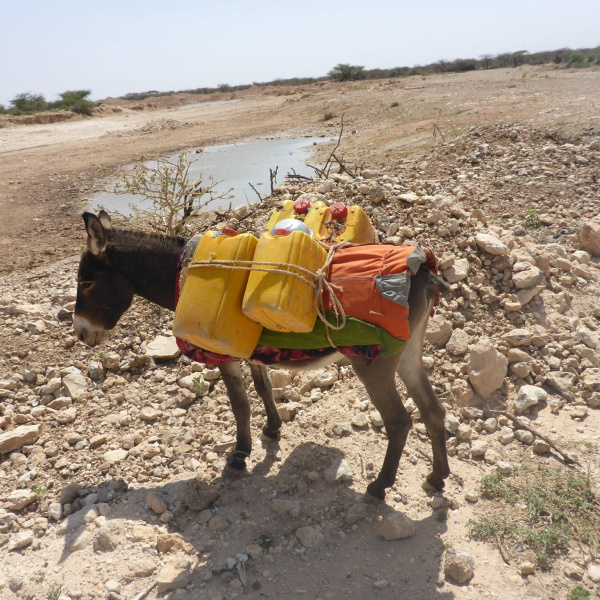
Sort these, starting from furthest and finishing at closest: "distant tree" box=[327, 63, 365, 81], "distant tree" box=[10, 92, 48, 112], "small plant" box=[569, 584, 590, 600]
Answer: "distant tree" box=[327, 63, 365, 81] → "distant tree" box=[10, 92, 48, 112] → "small plant" box=[569, 584, 590, 600]

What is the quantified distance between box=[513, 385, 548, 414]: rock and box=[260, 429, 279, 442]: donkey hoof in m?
2.02

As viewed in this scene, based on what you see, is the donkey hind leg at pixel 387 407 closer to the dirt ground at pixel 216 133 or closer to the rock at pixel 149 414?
the rock at pixel 149 414

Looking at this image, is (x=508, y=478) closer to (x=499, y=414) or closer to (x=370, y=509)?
(x=499, y=414)

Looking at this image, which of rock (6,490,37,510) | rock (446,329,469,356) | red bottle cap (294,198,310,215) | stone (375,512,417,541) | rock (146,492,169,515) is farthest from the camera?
rock (446,329,469,356)

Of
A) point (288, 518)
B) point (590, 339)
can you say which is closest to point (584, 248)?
point (590, 339)

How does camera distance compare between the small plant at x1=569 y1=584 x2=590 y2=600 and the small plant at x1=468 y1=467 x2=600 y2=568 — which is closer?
the small plant at x1=569 y1=584 x2=590 y2=600

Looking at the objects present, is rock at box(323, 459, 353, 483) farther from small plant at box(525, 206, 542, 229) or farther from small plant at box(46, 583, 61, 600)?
small plant at box(525, 206, 542, 229)

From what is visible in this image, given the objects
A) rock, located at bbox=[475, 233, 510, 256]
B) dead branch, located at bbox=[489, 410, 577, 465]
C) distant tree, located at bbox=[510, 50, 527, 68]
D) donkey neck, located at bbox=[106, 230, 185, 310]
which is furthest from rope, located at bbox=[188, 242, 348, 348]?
distant tree, located at bbox=[510, 50, 527, 68]

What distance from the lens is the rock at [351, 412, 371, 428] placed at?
167 inches

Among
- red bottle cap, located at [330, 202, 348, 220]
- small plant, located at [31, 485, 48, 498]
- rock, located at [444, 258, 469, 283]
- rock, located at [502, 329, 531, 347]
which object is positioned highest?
red bottle cap, located at [330, 202, 348, 220]

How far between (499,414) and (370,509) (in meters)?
1.50

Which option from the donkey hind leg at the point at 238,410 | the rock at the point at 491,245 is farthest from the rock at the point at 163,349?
the rock at the point at 491,245

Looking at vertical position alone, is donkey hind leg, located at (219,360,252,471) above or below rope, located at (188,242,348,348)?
below

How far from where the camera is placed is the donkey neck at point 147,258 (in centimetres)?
371
